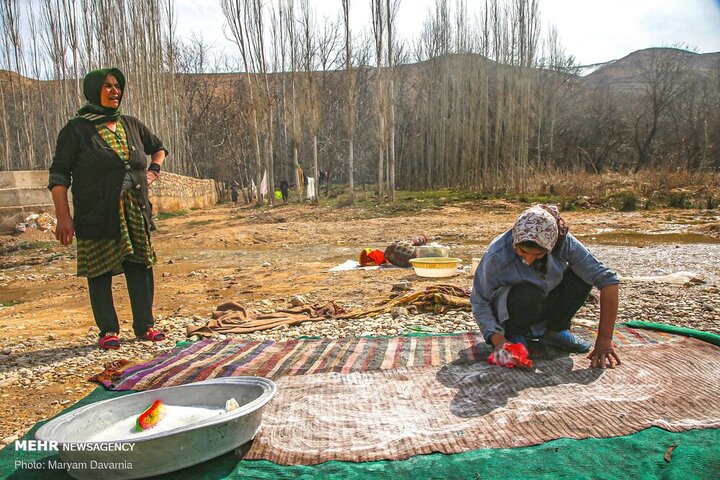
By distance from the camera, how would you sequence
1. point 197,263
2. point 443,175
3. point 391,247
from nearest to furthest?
point 391,247 → point 197,263 → point 443,175

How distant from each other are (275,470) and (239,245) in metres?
8.48

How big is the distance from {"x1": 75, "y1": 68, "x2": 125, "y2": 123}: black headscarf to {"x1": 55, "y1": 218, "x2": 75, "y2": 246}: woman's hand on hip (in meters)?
0.59

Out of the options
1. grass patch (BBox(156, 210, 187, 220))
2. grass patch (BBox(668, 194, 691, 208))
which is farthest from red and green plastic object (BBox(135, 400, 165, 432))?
grass patch (BBox(156, 210, 187, 220))

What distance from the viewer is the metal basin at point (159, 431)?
5.20 feet

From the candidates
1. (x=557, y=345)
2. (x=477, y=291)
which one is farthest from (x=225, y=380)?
(x=557, y=345)

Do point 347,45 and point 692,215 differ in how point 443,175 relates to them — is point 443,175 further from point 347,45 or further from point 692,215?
point 692,215

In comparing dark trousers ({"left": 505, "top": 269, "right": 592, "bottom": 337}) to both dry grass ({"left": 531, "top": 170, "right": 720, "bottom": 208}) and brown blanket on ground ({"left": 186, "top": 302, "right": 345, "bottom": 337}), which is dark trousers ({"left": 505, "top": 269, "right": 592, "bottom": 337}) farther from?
dry grass ({"left": 531, "top": 170, "right": 720, "bottom": 208})

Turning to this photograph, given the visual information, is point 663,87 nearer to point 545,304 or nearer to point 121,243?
point 545,304

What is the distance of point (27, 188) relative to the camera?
11336 millimetres

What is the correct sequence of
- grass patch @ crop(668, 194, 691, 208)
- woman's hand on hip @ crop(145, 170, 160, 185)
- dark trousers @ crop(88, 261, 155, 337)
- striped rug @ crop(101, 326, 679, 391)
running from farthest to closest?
grass patch @ crop(668, 194, 691, 208), woman's hand on hip @ crop(145, 170, 160, 185), dark trousers @ crop(88, 261, 155, 337), striped rug @ crop(101, 326, 679, 391)

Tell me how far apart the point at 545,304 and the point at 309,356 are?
1.19 metres

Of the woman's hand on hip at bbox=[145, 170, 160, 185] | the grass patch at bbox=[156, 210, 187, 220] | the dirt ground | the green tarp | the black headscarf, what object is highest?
the black headscarf

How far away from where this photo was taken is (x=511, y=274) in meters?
2.46

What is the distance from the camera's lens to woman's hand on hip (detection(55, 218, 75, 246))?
10.1 feet
